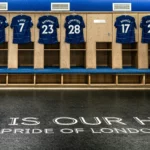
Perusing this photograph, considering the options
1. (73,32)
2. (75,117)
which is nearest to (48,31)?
A: (73,32)

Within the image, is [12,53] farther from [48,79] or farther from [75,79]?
[75,79]

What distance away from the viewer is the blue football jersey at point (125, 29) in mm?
8027

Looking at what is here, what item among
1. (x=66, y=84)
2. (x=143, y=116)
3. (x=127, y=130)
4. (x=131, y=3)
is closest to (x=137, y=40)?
(x=131, y=3)

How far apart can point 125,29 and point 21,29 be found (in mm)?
2684

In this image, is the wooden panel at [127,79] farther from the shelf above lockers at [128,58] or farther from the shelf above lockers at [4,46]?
the shelf above lockers at [4,46]

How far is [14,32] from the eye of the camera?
798 cm

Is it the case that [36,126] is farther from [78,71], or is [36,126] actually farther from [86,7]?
[86,7]

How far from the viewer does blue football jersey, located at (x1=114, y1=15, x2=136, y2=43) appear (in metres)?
8.03

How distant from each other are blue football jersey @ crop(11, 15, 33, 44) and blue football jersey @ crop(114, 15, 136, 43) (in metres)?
2.26

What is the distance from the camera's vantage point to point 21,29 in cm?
797

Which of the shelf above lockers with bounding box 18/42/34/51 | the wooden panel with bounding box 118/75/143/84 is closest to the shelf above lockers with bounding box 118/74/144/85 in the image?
the wooden panel with bounding box 118/75/143/84

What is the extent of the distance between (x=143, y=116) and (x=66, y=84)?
4.05 m

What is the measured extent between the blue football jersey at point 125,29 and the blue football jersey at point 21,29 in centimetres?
226

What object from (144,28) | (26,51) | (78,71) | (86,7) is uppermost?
(86,7)
